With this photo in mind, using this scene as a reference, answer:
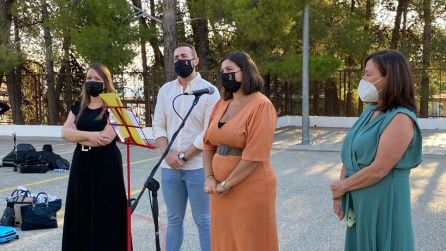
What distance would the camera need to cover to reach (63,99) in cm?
1961

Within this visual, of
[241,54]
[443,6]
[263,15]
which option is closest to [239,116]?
[241,54]

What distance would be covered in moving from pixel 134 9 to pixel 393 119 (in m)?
14.5

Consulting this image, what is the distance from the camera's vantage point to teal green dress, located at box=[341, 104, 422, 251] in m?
3.08

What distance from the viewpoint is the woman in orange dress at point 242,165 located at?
334 centimetres

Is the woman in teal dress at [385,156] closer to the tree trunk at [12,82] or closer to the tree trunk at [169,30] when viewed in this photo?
the tree trunk at [169,30]

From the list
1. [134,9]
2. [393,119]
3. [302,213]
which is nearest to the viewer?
[393,119]

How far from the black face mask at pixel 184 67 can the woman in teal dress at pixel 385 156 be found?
145 cm

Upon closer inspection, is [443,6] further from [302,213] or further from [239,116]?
[239,116]

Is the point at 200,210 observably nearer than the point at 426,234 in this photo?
Yes

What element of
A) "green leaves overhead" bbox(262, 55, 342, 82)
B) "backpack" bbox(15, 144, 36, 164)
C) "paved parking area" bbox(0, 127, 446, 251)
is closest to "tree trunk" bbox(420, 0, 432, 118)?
"green leaves overhead" bbox(262, 55, 342, 82)

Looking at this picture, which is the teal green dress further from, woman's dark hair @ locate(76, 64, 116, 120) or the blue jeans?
woman's dark hair @ locate(76, 64, 116, 120)

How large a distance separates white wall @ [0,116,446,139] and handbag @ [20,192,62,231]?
1027 cm

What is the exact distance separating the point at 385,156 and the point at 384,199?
27cm

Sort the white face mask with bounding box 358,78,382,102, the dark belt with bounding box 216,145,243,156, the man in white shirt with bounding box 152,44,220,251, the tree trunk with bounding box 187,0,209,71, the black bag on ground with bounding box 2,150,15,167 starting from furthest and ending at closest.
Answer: the tree trunk with bounding box 187,0,209,71
the black bag on ground with bounding box 2,150,15,167
the man in white shirt with bounding box 152,44,220,251
the dark belt with bounding box 216,145,243,156
the white face mask with bounding box 358,78,382,102
